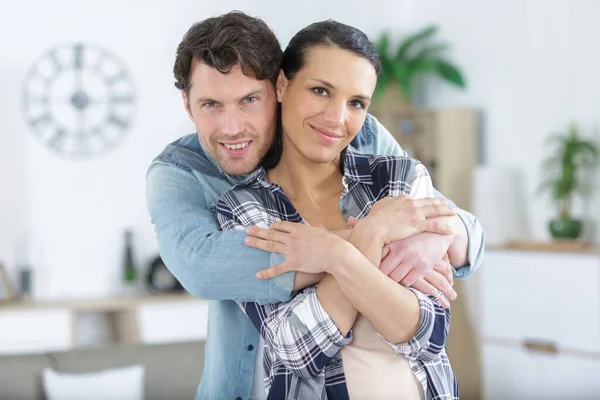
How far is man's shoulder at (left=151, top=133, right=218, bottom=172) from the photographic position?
1.64 metres

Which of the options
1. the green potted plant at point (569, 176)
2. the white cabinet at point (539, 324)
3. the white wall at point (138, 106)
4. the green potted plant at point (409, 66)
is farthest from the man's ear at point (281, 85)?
the green potted plant at point (409, 66)

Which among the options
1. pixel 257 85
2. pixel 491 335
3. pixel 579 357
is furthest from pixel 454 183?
pixel 257 85

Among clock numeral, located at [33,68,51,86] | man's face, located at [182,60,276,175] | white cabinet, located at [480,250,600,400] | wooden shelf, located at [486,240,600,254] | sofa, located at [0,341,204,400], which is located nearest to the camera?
man's face, located at [182,60,276,175]

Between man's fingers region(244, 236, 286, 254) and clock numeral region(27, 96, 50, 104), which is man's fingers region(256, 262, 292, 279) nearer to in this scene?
man's fingers region(244, 236, 286, 254)

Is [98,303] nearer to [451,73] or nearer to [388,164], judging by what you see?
[451,73]

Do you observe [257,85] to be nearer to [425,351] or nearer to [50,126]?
[425,351]

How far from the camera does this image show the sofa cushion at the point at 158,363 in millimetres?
3600

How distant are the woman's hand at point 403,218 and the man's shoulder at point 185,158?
0.39 metres

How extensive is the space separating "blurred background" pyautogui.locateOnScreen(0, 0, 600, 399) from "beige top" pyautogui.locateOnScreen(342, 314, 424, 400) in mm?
3005

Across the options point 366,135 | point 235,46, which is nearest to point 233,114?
point 235,46

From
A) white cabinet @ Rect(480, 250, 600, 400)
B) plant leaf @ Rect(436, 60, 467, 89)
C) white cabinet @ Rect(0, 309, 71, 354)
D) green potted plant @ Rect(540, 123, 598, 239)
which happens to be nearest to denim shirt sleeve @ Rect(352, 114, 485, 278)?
white cabinet @ Rect(480, 250, 600, 400)

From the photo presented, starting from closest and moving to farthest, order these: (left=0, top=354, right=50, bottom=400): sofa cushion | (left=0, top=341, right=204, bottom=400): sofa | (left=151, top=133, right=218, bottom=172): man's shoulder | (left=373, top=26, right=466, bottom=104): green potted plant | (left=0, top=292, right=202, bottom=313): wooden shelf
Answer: (left=151, top=133, right=218, bottom=172): man's shoulder, (left=0, top=354, right=50, bottom=400): sofa cushion, (left=0, top=341, right=204, bottom=400): sofa, (left=0, top=292, right=202, bottom=313): wooden shelf, (left=373, top=26, right=466, bottom=104): green potted plant

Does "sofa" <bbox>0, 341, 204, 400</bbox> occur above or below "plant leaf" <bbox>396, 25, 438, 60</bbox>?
below

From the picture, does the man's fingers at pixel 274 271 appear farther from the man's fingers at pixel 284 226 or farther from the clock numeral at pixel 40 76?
the clock numeral at pixel 40 76
